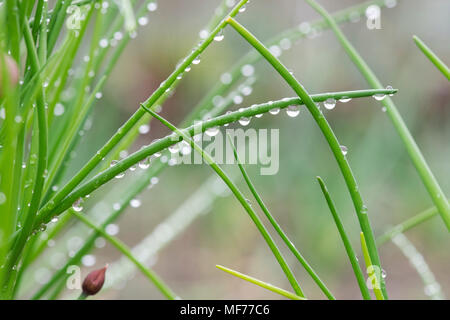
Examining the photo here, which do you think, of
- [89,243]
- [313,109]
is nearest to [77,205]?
[89,243]

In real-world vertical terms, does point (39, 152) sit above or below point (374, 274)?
above

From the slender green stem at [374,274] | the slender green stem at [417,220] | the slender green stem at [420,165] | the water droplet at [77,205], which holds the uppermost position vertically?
the water droplet at [77,205]

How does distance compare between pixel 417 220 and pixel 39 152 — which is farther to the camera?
pixel 417 220

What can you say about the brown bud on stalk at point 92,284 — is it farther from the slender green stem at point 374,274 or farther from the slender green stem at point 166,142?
the slender green stem at point 374,274

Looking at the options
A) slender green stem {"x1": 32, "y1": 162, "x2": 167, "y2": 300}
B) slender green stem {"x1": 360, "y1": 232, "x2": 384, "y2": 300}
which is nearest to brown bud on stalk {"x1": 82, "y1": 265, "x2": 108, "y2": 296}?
slender green stem {"x1": 32, "y1": 162, "x2": 167, "y2": 300}

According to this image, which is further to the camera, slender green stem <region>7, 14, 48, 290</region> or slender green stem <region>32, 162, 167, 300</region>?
slender green stem <region>32, 162, 167, 300</region>

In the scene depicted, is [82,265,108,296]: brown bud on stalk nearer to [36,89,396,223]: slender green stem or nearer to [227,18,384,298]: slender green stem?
[36,89,396,223]: slender green stem

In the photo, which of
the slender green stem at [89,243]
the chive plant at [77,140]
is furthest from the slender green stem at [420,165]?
the slender green stem at [89,243]

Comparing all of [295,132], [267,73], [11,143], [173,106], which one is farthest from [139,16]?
[173,106]

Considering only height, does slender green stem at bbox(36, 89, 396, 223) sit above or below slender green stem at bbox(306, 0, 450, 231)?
above

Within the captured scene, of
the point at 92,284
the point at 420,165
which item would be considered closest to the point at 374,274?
the point at 420,165

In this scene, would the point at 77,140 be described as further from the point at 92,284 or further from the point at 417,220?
the point at 417,220
